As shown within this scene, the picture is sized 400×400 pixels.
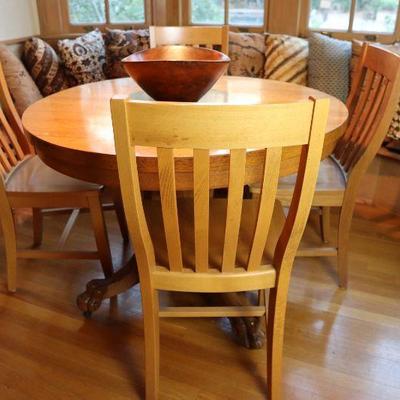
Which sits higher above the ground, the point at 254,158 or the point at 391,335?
the point at 254,158

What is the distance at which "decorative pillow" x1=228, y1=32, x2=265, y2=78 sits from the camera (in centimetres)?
292

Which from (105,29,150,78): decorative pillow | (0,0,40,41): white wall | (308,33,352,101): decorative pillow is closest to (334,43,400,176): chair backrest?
(308,33,352,101): decorative pillow

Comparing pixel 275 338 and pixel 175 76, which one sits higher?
pixel 175 76

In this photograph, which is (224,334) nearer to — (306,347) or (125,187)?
(306,347)

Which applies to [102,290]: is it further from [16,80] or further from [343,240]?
[16,80]

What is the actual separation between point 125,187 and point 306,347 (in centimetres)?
97

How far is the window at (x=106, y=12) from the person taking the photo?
3.12 m

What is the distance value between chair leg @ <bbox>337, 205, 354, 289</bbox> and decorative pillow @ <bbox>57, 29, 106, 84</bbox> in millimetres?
1968

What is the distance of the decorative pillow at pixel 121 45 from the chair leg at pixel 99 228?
1597mm

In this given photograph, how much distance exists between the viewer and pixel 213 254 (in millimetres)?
1260

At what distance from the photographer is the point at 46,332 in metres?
1.62

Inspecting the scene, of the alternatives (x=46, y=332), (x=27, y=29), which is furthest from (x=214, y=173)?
(x=27, y=29)

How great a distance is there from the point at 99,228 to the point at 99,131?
47 centimetres

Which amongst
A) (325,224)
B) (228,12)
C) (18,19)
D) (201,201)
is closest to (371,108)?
(325,224)
